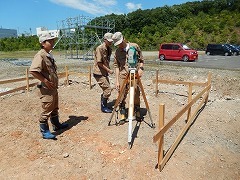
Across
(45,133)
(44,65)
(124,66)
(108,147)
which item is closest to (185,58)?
(124,66)

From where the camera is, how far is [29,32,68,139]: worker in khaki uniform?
388cm

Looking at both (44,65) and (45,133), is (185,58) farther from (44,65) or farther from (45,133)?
(44,65)

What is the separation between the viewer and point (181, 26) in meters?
50.8

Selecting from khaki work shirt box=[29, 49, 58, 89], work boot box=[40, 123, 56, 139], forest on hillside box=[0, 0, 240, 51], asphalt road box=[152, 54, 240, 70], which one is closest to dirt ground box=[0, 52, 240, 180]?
work boot box=[40, 123, 56, 139]

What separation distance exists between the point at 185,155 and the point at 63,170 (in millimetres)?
1948

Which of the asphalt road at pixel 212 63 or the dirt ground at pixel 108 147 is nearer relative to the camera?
the dirt ground at pixel 108 147

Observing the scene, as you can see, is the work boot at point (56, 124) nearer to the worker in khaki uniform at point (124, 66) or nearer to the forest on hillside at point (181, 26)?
the worker in khaki uniform at point (124, 66)

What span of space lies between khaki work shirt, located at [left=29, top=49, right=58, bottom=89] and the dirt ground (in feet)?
3.93

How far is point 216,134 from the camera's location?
4.79 meters

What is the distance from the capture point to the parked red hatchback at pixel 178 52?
2081 cm

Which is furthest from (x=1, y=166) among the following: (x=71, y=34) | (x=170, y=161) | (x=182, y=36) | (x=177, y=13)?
(x=177, y=13)

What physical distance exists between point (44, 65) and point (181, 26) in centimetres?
5074

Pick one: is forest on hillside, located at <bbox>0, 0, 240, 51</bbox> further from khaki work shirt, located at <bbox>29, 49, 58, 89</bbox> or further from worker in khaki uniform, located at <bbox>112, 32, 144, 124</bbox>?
khaki work shirt, located at <bbox>29, 49, 58, 89</bbox>

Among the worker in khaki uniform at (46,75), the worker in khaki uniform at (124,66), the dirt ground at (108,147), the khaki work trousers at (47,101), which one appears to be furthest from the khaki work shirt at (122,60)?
the khaki work trousers at (47,101)
